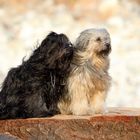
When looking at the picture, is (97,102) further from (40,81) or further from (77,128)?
(40,81)

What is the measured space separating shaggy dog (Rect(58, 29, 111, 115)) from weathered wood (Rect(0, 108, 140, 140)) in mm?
271

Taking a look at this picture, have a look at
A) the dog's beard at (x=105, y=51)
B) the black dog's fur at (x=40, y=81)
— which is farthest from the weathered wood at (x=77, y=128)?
the dog's beard at (x=105, y=51)

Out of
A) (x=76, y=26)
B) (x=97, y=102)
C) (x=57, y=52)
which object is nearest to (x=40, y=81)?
(x=57, y=52)

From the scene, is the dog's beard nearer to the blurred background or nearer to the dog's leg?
the dog's leg

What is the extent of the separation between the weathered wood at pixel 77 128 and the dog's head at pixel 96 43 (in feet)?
2.45

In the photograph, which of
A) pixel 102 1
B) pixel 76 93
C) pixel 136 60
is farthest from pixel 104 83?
pixel 102 1

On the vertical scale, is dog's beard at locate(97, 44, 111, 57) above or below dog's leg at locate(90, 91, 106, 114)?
above

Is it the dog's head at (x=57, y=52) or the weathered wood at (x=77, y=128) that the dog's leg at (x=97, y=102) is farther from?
the dog's head at (x=57, y=52)

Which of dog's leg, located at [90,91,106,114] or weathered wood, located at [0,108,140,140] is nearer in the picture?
weathered wood, located at [0,108,140,140]

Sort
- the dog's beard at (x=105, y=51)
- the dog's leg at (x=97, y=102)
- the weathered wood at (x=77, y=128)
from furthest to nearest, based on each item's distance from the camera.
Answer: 1. the dog's leg at (x=97, y=102)
2. the dog's beard at (x=105, y=51)
3. the weathered wood at (x=77, y=128)

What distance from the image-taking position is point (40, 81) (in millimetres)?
12492

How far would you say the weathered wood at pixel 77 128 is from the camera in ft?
40.2

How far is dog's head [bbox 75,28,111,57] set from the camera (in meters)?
12.4

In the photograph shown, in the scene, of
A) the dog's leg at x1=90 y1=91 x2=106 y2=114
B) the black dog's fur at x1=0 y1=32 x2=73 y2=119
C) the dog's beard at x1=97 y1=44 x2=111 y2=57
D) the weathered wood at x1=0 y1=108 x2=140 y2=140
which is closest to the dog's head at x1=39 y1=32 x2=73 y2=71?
the black dog's fur at x1=0 y1=32 x2=73 y2=119
